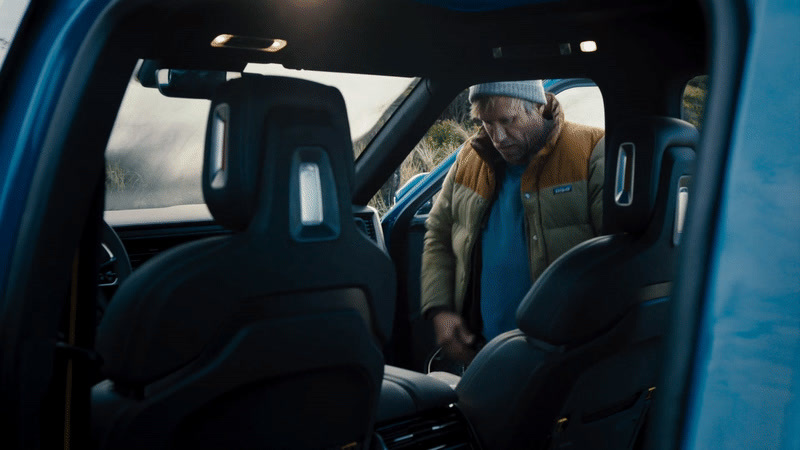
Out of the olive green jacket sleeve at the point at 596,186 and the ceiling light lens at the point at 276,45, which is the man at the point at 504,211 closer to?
the olive green jacket sleeve at the point at 596,186

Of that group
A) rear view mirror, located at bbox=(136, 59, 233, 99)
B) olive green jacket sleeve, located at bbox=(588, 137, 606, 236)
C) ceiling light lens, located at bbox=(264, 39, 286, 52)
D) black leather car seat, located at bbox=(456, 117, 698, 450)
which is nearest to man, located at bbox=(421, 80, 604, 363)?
olive green jacket sleeve, located at bbox=(588, 137, 606, 236)

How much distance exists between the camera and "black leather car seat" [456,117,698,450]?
2189 millimetres

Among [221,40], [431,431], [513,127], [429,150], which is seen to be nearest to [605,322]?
[431,431]

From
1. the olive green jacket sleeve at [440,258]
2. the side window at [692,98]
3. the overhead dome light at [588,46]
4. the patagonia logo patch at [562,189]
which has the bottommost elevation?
the olive green jacket sleeve at [440,258]

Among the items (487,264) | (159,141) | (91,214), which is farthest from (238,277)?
(159,141)

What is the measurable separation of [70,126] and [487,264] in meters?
2.20

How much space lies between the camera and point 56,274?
140 centimetres

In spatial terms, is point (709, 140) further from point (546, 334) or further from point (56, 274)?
point (546, 334)

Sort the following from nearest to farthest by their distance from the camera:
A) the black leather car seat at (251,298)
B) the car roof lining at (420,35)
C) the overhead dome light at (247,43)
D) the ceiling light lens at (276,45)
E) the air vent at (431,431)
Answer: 1. the black leather car seat at (251,298)
2. the car roof lining at (420,35)
3. the overhead dome light at (247,43)
4. the ceiling light lens at (276,45)
5. the air vent at (431,431)

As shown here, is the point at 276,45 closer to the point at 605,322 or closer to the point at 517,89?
the point at 517,89

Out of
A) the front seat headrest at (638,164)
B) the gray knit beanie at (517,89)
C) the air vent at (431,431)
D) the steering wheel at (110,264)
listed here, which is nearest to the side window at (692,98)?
the front seat headrest at (638,164)

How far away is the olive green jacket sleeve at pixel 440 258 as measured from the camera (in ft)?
11.4

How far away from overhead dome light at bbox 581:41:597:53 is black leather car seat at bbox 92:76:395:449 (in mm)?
949

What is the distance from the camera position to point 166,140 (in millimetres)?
5312
